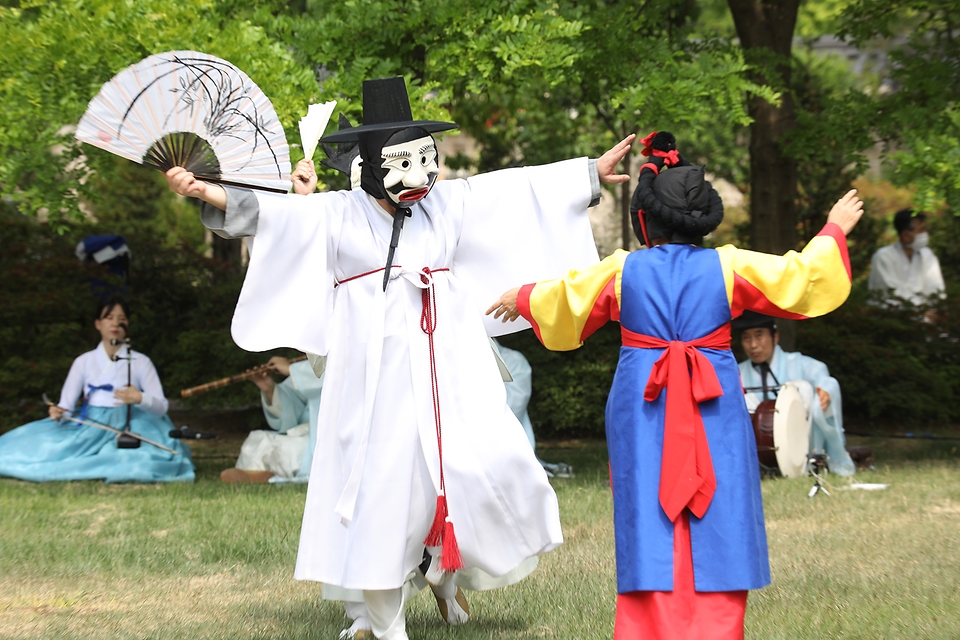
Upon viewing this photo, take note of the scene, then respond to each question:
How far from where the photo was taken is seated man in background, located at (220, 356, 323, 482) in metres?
8.23

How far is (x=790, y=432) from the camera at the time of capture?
24.8ft

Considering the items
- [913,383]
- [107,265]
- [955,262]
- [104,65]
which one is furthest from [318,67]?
[955,262]

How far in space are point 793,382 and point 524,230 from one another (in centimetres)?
416

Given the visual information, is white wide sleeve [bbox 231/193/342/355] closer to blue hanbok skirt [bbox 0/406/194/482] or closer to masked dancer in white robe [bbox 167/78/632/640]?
masked dancer in white robe [bbox 167/78/632/640]

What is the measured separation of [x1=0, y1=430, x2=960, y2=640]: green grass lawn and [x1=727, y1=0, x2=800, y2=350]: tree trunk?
2.60m

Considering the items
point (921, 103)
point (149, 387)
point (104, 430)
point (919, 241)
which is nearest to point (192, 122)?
point (149, 387)

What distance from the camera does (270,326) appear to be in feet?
13.3

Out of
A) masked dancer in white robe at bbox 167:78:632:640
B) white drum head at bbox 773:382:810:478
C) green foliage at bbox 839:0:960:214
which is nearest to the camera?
masked dancer in white robe at bbox 167:78:632:640

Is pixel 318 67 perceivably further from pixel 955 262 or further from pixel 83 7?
pixel 955 262

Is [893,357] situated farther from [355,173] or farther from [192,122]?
[192,122]

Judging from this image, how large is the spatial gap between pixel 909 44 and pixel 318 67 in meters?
4.68

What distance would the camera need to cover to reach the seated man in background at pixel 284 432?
8.23 meters

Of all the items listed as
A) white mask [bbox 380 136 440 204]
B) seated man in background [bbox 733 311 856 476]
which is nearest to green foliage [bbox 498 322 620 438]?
seated man in background [bbox 733 311 856 476]

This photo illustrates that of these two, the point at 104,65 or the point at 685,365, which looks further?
the point at 104,65
